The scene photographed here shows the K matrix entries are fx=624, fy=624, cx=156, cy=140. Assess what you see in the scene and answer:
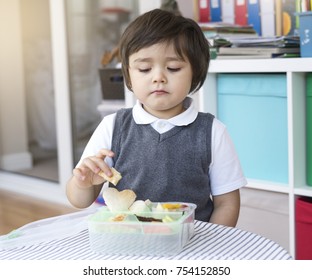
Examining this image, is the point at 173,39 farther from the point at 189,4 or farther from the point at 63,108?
the point at 63,108

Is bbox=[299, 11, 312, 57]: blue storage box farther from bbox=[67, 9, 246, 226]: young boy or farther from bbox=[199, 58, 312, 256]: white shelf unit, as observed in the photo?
bbox=[67, 9, 246, 226]: young boy

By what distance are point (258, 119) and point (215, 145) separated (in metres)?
0.81

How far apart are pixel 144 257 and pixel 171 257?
A: 40 millimetres

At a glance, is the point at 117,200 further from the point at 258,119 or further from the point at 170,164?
the point at 258,119

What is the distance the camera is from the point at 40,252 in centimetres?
98

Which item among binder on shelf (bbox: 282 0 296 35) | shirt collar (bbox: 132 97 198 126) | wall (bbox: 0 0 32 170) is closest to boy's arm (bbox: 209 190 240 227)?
shirt collar (bbox: 132 97 198 126)

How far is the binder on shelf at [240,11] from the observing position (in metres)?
2.41

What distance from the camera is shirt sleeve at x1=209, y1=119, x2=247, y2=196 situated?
50.0 inches

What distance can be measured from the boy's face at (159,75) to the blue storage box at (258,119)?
0.84m

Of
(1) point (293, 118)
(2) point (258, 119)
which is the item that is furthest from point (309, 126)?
(2) point (258, 119)

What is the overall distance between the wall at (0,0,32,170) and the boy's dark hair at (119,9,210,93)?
2.71m
